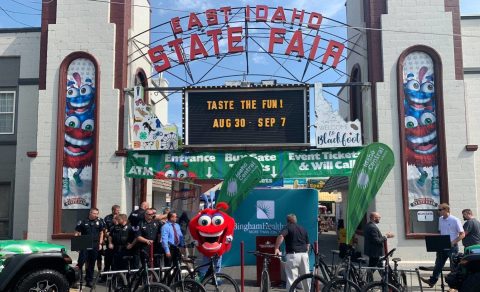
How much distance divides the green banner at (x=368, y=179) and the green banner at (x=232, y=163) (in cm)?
465

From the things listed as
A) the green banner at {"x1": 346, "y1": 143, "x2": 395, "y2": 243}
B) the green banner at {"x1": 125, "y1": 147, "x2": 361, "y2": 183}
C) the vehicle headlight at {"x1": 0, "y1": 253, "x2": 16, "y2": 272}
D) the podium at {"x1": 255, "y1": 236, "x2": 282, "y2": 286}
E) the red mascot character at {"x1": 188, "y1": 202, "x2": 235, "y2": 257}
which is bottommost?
the podium at {"x1": 255, "y1": 236, "x2": 282, "y2": 286}

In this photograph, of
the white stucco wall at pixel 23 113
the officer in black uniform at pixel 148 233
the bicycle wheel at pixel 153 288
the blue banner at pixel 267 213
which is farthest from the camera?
the white stucco wall at pixel 23 113

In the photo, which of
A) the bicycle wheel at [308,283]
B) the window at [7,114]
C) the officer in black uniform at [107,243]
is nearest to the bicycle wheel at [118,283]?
the officer in black uniform at [107,243]

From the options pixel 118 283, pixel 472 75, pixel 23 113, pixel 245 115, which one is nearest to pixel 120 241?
pixel 118 283

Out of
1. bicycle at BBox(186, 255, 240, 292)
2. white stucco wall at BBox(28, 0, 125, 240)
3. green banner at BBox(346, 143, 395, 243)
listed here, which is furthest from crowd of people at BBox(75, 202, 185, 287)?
green banner at BBox(346, 143, 395, 243)

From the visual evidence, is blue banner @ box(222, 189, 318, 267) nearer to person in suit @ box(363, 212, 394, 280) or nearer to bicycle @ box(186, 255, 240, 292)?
person in suit @ box(363, 212, 394, 280)

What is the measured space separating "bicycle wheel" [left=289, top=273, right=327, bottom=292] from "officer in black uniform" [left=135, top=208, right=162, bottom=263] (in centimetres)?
310

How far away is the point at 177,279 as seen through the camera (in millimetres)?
8359

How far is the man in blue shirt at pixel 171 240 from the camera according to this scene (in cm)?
979

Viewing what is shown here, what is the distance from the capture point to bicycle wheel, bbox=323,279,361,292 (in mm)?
7891

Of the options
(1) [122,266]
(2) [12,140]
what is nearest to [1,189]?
(2) [12,140]

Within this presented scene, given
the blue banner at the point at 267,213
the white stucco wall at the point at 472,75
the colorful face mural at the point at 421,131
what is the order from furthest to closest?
1. the white stucco wall at the point at 472,75
2. the colorful face mural at the point at 421,131
3. the blue banner at the point at 267,213

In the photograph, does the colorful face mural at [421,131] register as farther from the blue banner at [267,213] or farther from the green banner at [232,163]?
the blue banner at [267,213]

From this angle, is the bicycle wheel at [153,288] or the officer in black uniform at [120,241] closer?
the bicycle wheel at [153,288]
